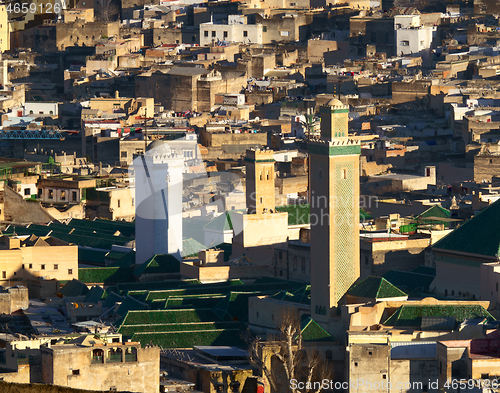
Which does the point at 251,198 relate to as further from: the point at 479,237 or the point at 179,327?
the point at 479,237

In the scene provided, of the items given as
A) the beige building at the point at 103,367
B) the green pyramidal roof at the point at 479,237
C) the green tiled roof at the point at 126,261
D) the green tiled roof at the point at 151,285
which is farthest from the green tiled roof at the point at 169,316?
the green tiled roof at the point at 126,261

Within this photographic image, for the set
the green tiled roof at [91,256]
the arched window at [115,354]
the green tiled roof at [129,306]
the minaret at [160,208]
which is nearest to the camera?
the arched window at [115,354]

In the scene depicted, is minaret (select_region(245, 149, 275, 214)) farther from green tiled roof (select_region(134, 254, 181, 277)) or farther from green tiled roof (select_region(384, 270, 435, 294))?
green tiled roof (select_region(384, 270, 435, 294))

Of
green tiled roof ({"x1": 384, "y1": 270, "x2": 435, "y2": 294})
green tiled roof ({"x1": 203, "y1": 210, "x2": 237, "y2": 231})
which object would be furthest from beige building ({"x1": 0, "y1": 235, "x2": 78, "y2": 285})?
green tiled roof ({"x1": 384, "y1": 270, "x2": 435, "y2": 294})

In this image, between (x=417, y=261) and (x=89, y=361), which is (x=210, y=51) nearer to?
(x=417, y=261)

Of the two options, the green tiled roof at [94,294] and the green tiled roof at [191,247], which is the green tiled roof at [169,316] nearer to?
the green tiled roof at [94,294]

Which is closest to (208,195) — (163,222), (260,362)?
(163,222)

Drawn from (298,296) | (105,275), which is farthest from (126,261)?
(298,296)
